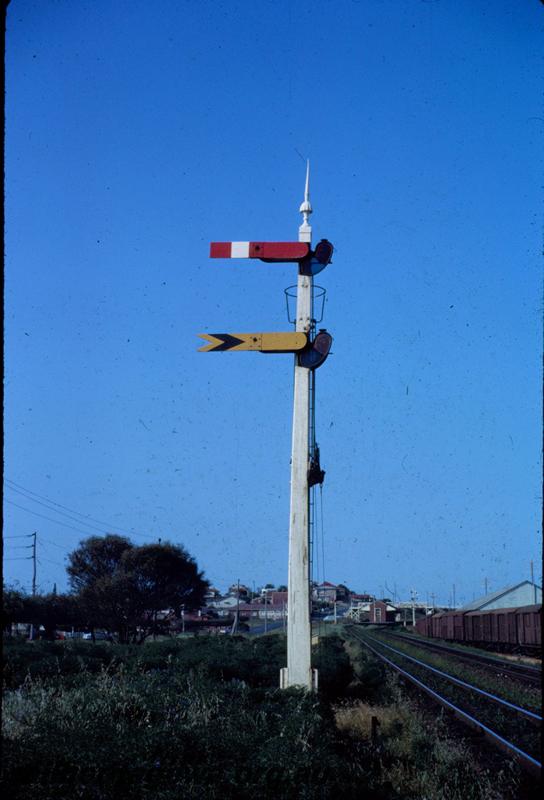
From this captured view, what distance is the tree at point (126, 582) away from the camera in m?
32.3

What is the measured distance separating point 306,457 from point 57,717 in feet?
14.6

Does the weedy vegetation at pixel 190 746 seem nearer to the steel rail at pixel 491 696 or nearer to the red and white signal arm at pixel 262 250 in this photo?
the steel rail at pixel 491 696

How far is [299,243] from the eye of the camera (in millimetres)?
10203

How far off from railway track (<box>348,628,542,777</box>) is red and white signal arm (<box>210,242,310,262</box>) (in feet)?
22.1

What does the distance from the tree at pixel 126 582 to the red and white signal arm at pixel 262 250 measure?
24.2m

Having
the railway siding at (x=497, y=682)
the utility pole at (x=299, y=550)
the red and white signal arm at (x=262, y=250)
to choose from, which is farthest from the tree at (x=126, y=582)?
the red and white signal arm at (x=262, y=250)

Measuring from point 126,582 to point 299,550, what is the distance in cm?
2412

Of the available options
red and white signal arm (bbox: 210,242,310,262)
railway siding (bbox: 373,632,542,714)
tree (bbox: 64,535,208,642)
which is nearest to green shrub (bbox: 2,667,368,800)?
red and white signal arm (bbox: 210,242,310,262)

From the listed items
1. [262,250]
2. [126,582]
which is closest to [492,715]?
[262,250]

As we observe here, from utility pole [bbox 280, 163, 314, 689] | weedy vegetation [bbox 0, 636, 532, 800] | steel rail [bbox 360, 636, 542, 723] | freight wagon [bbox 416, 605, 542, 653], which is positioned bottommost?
freight wagon [bbox 416, 605, 542, 653]

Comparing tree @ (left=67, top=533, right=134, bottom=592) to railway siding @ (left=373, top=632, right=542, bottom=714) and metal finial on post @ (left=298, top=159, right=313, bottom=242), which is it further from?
metal finial on post @ (left=298, top=159, right=313, bottom=242)

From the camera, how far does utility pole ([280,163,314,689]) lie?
9672 millimetres

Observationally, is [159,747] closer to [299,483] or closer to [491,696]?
[299,483]

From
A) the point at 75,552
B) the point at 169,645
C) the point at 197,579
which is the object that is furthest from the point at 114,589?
the point at 169,645
